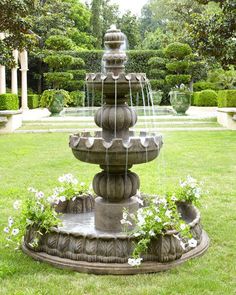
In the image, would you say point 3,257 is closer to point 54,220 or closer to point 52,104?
point 54,220

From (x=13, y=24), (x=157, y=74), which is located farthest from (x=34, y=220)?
(x=157, y=74)

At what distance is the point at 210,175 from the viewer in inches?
340

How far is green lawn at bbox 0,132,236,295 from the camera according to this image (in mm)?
3969

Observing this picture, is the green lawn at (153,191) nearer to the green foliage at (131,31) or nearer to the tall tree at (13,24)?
the tall tree at (13,24)

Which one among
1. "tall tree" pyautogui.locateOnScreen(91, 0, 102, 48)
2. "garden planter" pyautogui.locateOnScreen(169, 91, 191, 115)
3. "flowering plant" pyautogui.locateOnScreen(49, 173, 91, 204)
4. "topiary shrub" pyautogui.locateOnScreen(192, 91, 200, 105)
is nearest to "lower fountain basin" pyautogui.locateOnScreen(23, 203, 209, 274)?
"flowering plant" pyautogui.locateOnScreen(49, 173, 91, 204)

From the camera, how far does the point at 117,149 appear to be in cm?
457

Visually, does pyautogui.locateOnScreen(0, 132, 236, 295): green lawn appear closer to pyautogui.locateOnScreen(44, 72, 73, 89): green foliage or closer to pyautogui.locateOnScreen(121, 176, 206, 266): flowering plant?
pyautogui.locateOnScreen(121, 176, 206, 266): flowering plant

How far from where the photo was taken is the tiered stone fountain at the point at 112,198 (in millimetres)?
4355

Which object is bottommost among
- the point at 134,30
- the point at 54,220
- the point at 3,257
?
Result: the point at 3,257

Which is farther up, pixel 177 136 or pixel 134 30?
pixel 134 30

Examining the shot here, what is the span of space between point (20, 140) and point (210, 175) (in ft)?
23.2

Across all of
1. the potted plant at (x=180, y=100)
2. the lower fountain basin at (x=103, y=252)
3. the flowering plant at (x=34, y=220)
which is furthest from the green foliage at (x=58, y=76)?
the lower fountain basin at (x=103, y=252)

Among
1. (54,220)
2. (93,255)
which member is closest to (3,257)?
(54,220)

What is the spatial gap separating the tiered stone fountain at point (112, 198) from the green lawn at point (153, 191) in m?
0.13
